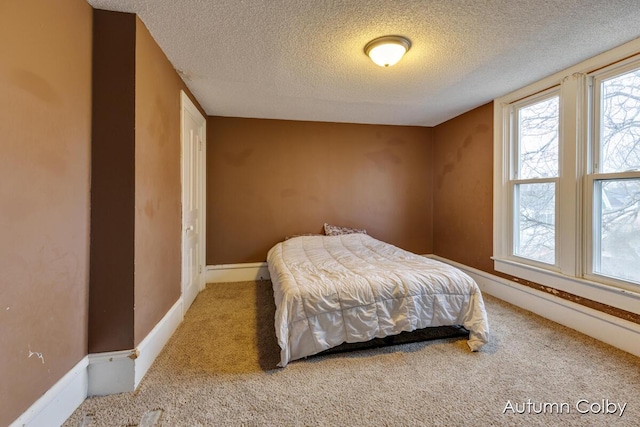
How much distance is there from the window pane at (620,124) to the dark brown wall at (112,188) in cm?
334

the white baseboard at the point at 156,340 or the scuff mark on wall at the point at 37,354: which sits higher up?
the scuff mark on wall at the point at 37,354

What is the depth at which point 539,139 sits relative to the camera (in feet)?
8.79

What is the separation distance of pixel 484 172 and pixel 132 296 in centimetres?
355

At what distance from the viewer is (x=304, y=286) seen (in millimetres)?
1942

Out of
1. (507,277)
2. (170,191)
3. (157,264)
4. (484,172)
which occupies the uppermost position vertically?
(484,172)

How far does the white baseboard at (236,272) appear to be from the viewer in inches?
141

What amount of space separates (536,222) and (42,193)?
3710 millimetres

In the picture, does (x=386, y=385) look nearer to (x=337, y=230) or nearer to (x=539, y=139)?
(x=337, y=230)

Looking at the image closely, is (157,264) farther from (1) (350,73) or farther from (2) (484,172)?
(2) (484,172)

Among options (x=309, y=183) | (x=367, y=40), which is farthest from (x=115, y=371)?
(x=309, y=183)

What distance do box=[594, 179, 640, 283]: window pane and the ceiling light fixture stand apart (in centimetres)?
188

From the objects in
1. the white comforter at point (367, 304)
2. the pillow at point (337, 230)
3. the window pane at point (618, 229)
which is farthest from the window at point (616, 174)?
the pillow at point (337, 230)

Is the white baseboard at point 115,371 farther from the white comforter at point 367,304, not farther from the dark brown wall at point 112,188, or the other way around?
the white comforter at point 367,304

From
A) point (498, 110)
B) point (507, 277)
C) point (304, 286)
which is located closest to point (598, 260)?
point (507, 277)
